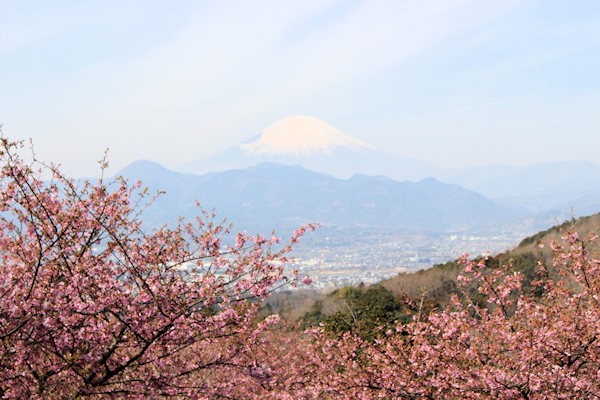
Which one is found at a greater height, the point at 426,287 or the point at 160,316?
the point at 160,316

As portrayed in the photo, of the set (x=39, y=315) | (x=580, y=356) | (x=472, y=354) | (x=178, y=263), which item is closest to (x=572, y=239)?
(x=580, y=356)

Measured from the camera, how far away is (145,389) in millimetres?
5984

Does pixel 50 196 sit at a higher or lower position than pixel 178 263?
higher

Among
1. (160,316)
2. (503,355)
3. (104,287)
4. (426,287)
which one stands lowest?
(426,287)

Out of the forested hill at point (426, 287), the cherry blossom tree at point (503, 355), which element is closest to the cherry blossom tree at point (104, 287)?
the cherry blossom tree at point (503, 355)

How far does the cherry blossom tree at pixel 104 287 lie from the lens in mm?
5422

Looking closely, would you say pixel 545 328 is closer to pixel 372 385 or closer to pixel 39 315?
pixel 372 385

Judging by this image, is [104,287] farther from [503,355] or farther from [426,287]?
[426,287]

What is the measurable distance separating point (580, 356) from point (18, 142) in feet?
22.9

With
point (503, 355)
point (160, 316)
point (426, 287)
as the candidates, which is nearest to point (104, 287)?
point (160, 316)

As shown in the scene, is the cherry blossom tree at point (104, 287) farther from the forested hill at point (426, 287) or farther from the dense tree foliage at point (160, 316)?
the forested hill at point (426, 287)

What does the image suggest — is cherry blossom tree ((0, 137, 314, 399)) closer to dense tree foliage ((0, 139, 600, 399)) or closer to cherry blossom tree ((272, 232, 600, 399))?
dense tree foliage ((0, 139, 600, 399))

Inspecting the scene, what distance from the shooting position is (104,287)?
569 cm

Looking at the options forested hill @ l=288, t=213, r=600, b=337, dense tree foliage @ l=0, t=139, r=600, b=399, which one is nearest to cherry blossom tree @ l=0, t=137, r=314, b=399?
dense tree foliage @ l=0, t=139, r=600, b=399
